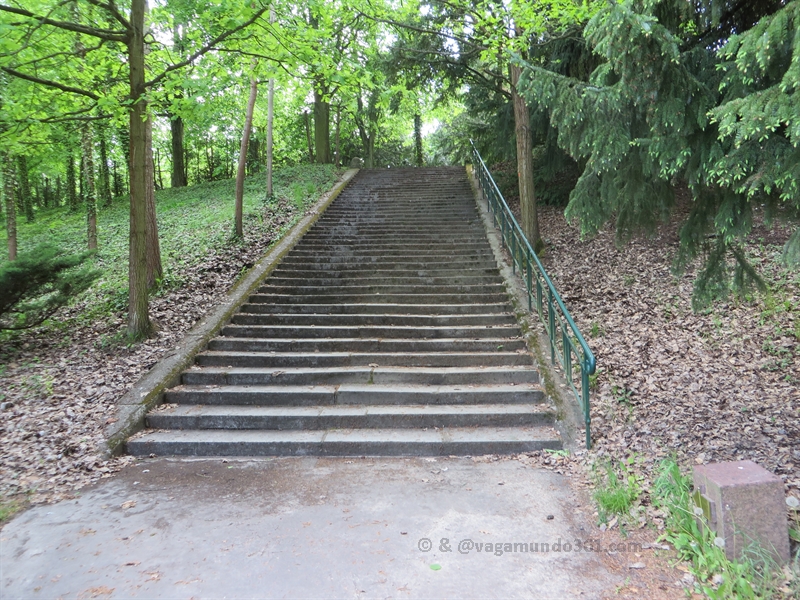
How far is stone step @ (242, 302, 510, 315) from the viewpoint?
23.2ft

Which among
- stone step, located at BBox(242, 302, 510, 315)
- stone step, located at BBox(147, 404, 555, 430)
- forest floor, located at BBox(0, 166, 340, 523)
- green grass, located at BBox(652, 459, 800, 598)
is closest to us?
green grass, located at BBox(652, 459, 800, 598)

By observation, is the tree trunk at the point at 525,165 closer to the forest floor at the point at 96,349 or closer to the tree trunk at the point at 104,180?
the forest floor at the point at 96,349

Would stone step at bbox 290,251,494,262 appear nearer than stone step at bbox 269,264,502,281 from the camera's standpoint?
No

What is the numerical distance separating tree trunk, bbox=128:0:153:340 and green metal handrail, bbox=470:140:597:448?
5042mm

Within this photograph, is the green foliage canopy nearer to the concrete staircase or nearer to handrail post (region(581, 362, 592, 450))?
handrail post (region(581, 362, 592, 450))

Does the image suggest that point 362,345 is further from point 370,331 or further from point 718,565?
point 718,565

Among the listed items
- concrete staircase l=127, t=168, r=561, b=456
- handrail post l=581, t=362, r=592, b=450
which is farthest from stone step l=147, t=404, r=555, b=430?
handrail post l=581, t=362, r=592, b=450

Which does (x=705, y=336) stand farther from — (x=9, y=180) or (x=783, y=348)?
(x=9, y=180)

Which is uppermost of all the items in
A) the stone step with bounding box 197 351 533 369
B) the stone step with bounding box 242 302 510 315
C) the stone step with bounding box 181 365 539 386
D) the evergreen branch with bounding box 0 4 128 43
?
the evergreen branch with bounding box 0 4 128 43

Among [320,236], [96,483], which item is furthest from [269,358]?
[320,236]

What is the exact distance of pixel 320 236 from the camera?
33.7ft

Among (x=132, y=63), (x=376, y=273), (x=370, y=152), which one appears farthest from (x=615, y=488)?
(x=370, y=152)

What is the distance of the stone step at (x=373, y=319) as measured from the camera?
681 cm

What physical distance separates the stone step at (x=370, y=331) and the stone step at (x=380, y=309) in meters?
0.45
